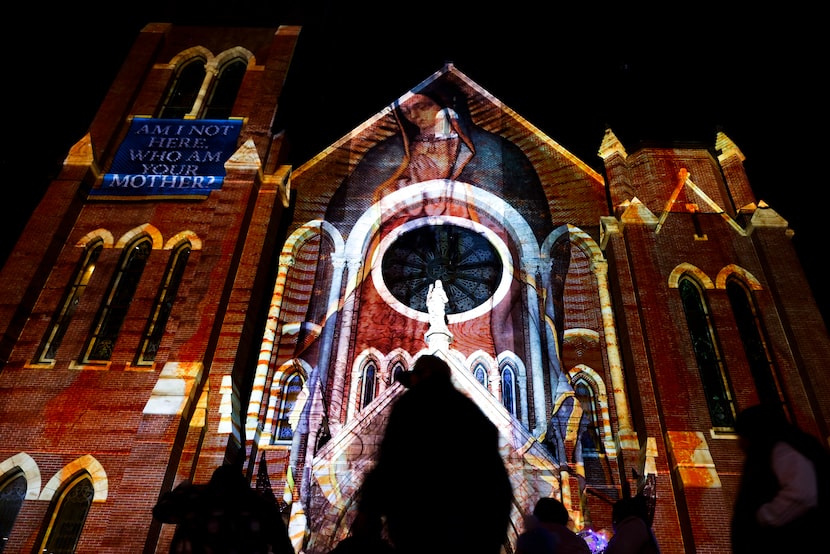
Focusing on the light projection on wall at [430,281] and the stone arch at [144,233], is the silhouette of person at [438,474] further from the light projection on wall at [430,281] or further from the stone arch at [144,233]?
the stone arch at [144,233]

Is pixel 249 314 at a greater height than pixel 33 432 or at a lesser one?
greater

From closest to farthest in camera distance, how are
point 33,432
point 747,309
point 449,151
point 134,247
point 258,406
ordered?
point 33,432, point 258,406, point 747,309, point 134,247, point 449,151

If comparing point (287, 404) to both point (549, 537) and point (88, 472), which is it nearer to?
point (88, 472)

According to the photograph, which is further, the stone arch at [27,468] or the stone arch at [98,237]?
the stone arch at [98,237]

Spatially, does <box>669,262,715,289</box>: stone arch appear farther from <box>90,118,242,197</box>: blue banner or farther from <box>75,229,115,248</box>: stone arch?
<box>75,229,115,248</box>: stone arch

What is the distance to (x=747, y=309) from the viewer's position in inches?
474

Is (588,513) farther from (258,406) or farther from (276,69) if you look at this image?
(276,69)

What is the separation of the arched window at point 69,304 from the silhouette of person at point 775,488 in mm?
11876

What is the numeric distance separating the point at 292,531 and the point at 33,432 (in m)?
4.98

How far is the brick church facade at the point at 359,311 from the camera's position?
9875 millimetres

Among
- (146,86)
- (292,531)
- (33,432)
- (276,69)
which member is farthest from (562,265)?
(146,86)

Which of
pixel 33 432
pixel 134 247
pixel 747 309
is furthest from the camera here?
pixel 134 247

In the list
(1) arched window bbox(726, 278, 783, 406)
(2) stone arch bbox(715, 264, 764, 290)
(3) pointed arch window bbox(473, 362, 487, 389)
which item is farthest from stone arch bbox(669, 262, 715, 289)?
(3) pointed arch window bbox(473, 362, 487, 389)

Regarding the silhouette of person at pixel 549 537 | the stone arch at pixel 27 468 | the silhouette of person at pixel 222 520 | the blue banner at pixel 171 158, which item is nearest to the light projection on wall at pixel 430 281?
the blue banner at pixel 171 158
